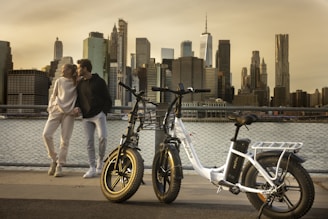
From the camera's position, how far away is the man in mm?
5238

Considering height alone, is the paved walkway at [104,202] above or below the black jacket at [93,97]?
below

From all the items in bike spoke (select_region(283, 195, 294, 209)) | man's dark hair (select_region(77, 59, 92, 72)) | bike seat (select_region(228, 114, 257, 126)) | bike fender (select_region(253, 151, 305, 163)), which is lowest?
bike spoke (select_region(283, 195, 294, 209))

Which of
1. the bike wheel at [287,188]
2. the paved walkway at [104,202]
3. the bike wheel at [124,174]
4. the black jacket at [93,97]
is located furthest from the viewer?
the black jacket at [93,97]

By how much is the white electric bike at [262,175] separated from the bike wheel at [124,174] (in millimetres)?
316

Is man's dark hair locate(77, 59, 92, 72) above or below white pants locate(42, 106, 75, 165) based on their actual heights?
above

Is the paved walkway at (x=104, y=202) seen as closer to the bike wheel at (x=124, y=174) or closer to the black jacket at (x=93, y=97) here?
the bike wheel at (x=124, y=174)

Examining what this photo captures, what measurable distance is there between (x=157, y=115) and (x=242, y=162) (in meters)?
1.22

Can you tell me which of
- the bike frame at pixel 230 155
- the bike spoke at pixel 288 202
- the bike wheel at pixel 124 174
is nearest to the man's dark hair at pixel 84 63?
the bike wheel at pixel 124 174

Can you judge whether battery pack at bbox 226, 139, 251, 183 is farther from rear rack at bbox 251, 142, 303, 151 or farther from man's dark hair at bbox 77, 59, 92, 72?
man's dark hair at bbox 77, 59, 92, 72

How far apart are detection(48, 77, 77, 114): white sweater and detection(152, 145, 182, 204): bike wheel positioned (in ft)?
6.26

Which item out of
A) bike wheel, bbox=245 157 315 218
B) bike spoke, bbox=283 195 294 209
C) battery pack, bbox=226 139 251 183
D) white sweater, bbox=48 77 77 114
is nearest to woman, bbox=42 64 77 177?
white sweater, bbox=48 77 77 114

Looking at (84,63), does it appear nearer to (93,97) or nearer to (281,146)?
(93,97)

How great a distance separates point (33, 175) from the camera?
5.52m

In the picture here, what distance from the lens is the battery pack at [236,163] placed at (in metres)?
3.43
